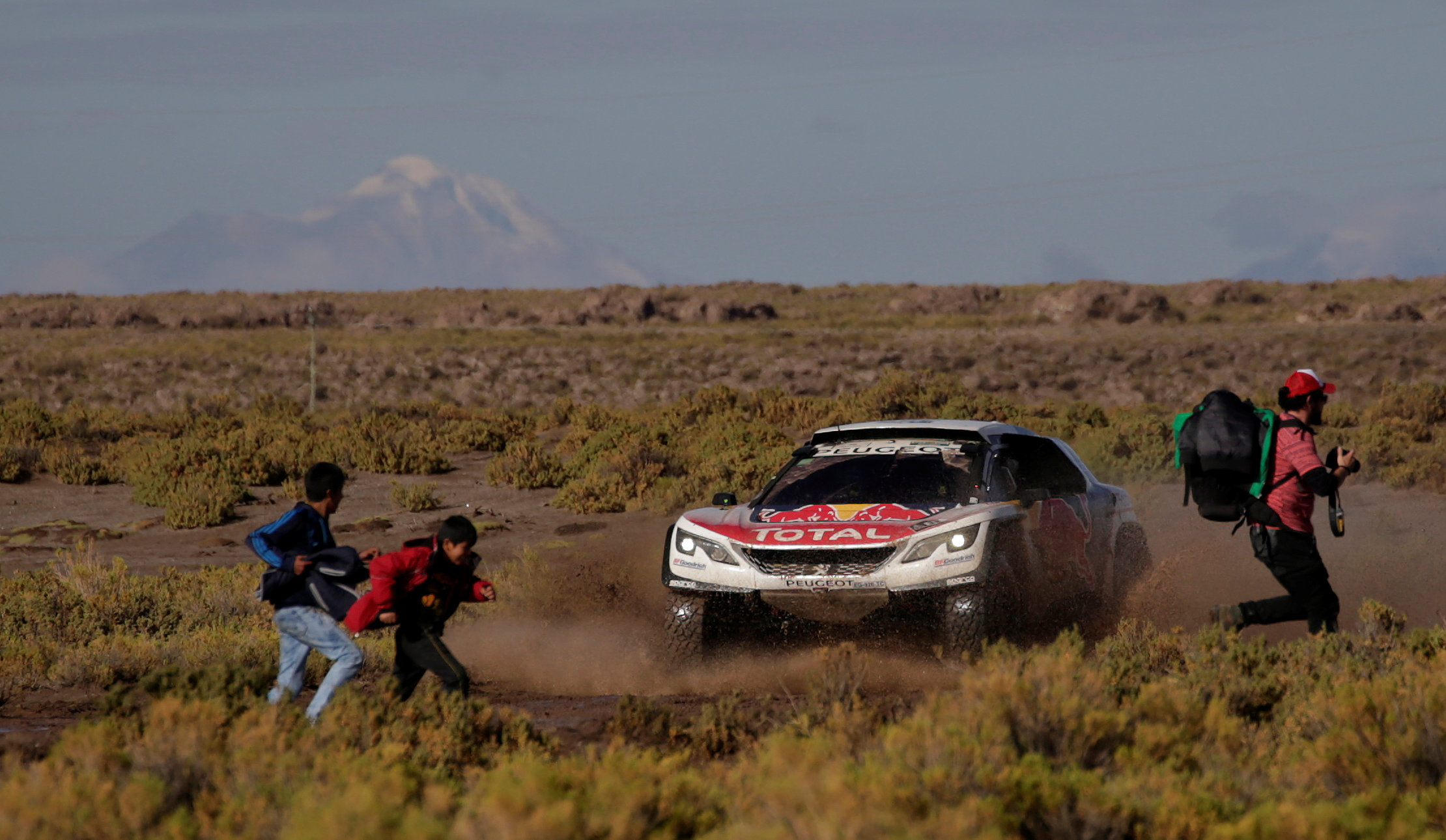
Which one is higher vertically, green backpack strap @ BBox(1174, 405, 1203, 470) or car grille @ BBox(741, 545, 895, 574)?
green backpack strap @ BBox(1174, 405, 1203, 470)

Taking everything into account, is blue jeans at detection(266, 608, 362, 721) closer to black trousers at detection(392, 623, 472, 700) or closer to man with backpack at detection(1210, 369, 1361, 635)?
black trousers at detection(392, 623, 472, 700)

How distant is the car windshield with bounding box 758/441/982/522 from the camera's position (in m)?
9.07

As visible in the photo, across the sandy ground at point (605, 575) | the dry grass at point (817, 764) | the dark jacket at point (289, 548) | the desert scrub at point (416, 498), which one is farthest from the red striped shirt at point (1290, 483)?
the desert scrub at point (416, 498)

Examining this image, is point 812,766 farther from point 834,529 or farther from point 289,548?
point 834,529

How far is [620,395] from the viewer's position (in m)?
41.3

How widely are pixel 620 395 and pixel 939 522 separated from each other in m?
33.2

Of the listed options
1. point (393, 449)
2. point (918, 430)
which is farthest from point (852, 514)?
point (393, 449)

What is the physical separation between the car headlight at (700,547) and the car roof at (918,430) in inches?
57.4

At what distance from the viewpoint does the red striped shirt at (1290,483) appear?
7.73 metres

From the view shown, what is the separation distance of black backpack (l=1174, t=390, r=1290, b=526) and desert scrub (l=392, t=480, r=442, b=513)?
12.4m

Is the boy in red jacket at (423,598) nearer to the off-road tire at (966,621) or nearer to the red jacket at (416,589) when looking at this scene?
the red jacket at (416,589)

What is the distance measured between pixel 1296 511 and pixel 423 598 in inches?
185

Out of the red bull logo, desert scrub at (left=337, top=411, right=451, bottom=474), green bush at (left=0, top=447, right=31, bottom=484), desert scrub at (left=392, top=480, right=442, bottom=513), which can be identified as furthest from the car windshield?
green bush at (left=0, top=447, right=31, bottom=484)

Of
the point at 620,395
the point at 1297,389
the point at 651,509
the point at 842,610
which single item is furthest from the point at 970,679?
the point at 620,395
